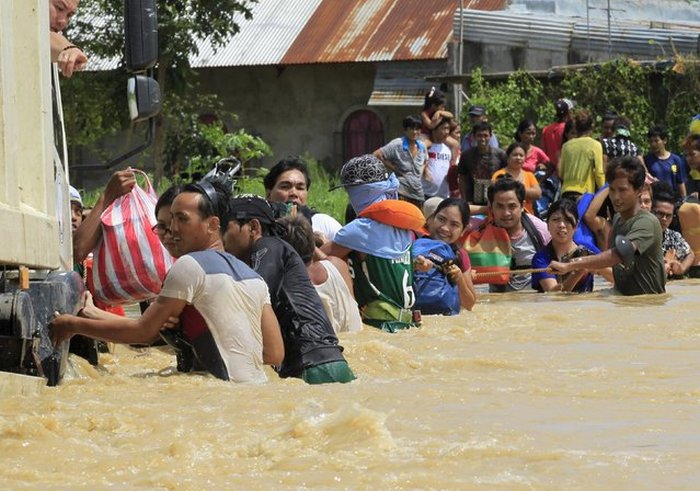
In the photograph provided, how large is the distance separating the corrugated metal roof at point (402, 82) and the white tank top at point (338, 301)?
2104 cm

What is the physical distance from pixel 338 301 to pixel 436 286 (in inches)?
78.9

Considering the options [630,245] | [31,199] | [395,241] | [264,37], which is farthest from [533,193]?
[264,37]

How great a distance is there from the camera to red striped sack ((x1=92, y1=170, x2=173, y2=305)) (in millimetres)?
8039

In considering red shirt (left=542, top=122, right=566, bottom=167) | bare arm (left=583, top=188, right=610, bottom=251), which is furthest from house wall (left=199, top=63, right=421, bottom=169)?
bare arm (left=583, top=188, right=610, bottom=251)

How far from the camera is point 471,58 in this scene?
26.0 meters

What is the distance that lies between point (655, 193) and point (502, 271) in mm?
1947

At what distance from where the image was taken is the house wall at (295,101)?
32.8 meters

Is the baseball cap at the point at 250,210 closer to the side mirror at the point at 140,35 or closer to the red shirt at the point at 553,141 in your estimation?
the side mirror at the point at 140,35

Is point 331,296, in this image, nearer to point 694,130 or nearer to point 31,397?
point 31,397

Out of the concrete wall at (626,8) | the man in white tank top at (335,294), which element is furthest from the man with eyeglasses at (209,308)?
the concrete wall at (626,8)

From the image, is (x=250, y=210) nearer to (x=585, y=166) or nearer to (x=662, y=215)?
(x=662, y=215)

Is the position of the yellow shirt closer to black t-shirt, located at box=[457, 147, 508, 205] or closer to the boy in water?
black t-shirt, located at box=[457, 147, 508, 205]

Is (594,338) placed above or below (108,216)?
below

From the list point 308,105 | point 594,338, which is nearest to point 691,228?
point 594,338
